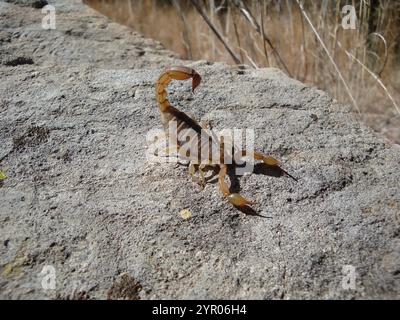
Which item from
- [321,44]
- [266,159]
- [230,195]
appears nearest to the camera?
[230,195]

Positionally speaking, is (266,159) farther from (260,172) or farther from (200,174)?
(200,174)

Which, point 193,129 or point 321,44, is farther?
point 321,44

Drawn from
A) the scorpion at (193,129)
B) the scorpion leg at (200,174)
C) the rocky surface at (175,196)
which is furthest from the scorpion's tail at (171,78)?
→ the scorpion leg at (200,174)

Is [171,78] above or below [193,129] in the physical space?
above

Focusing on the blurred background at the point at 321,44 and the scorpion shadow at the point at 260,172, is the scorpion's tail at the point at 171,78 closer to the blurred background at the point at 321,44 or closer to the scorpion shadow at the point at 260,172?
the scorpion shadow at the point at 260,172

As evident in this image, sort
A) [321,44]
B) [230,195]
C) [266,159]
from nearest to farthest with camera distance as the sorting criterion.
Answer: [230,195] < [266,159] < [321,44]

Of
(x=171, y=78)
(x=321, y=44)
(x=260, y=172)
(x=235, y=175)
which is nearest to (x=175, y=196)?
(x=235, y=175)
